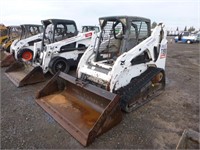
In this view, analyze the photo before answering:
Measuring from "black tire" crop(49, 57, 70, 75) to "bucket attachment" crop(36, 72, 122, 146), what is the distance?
199 cm

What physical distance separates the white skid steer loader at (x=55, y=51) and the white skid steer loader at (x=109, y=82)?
2.01 metres

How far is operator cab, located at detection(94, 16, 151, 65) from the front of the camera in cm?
436

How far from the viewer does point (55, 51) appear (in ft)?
20.9

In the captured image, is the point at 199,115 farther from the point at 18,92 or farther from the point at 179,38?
the point at 179,38

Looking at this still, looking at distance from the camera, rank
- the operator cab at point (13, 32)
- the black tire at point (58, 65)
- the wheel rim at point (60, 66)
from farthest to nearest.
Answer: the operator cab at point (13, 32), the wheel rim at point (60, 66), the black tire at point (58, 65)

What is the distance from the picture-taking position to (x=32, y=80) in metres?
5.73

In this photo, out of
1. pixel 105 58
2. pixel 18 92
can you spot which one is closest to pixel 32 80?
pixel 18 92

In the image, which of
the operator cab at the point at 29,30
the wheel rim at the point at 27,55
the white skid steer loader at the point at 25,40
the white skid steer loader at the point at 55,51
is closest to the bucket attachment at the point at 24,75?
the white skid steer loader at the point at 55,51

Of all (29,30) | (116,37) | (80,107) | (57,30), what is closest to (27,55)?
(29,30)

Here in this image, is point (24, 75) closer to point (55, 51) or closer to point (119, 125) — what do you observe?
point (55, 51)

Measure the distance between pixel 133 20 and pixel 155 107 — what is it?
2.15m

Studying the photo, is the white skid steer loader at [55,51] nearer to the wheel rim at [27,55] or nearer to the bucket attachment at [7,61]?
the bucket attachment at [7,61]

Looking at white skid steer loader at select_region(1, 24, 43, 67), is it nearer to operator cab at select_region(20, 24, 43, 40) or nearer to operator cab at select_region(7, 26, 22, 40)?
operator cab at select_region(20, 24, 43, 40)

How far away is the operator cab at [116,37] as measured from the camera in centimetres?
436
